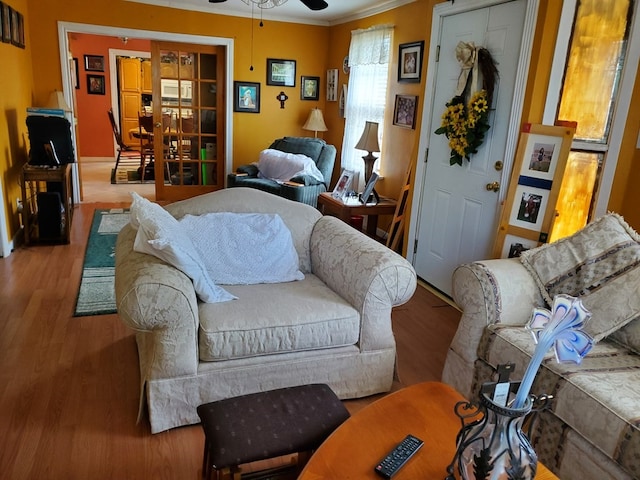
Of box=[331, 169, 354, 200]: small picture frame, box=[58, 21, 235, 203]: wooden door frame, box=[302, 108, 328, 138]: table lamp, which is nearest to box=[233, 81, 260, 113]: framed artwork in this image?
box=[58, 21, 235, 203]: wooden door frame

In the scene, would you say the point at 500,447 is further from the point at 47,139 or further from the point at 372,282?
the point at 47,139

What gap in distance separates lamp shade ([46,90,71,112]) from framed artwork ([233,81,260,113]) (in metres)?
1.93

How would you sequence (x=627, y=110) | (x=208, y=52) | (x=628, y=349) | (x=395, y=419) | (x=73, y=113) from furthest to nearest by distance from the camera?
(x=208, y=52) → (x=73, y=113) → (x=627, y=110) → (x=628, y=349) → (x=395, y=419)

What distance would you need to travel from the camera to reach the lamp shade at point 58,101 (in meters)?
5.07

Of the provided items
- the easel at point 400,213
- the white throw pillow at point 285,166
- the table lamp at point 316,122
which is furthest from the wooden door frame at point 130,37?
the easel at point 400,213

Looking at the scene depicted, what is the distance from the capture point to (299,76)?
20.9 ft

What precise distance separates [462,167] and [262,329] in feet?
6.64

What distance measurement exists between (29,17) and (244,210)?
13.7 feet

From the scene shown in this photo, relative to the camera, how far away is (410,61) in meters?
4.45

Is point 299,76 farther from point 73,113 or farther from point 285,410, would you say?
point 285,410

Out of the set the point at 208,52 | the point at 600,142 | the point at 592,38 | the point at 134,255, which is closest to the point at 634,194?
the point at 600,142

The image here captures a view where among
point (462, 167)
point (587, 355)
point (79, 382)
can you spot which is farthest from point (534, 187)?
point (79, 382)

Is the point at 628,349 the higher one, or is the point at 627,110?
the point at 627,110

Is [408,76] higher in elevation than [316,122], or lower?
higher
